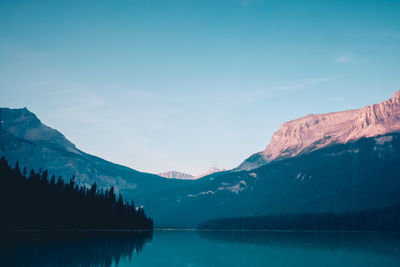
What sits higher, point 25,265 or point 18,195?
point 18,195

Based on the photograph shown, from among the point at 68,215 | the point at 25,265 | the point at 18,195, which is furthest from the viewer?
the point at 68,215

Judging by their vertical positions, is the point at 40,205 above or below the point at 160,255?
above

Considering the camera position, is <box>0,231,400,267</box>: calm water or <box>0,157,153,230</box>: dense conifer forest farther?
<box>0,157,153,230</box>: dense conifer forest

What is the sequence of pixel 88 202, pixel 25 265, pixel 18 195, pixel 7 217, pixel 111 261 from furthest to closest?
1. pixel 88 202
2. pixel 18 195
3. pixel 7 217
4. pixel 111 261
5. pixel 25 265

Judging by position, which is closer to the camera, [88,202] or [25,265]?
[25,265]

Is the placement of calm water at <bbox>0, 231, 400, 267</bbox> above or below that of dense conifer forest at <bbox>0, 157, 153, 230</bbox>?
below

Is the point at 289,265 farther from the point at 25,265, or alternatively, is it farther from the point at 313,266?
the point at 25,265

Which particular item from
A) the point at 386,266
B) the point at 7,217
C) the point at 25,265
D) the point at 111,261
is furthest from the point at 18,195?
the point at 386,266

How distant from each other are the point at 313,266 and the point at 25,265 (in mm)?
35734

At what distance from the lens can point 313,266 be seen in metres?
54.5

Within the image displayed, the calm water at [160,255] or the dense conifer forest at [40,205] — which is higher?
the dense conifer forest at [40,205]

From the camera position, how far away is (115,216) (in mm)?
195125

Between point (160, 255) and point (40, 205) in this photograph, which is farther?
point (40, 205)

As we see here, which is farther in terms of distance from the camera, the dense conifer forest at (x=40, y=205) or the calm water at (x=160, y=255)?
the dense conifer forest at (x=40, y=205)
